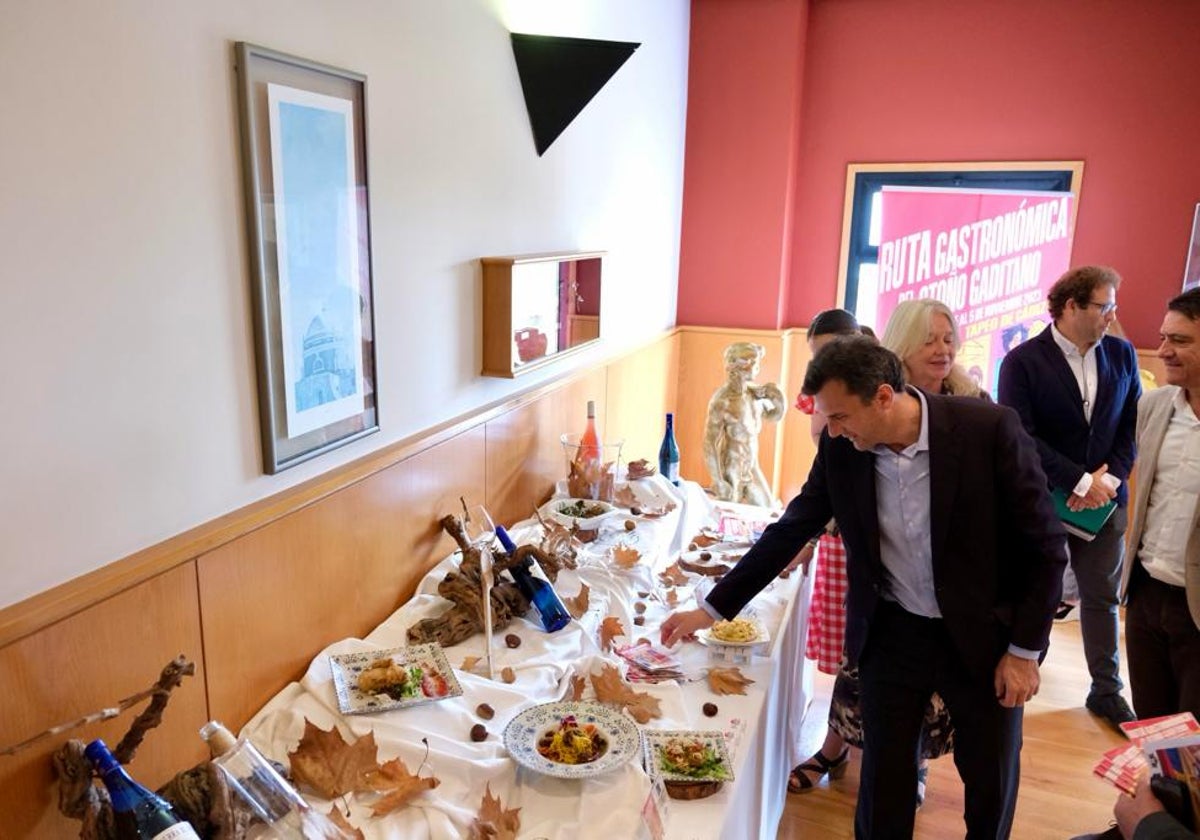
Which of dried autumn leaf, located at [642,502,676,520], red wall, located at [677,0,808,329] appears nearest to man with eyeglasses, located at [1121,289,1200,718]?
dried autumn leaf, located at [642,502,676,520]

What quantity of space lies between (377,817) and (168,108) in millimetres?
1142

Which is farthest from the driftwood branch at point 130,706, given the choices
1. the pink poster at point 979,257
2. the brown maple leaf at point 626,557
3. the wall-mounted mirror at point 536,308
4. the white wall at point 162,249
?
the pink poster at point 979,257

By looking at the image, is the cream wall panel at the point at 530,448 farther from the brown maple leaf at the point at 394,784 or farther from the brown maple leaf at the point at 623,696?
the brown maple leaf at the point at 394,784

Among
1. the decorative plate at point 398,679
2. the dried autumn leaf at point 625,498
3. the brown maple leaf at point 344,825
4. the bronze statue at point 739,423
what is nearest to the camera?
the brown maple leaf at point 344,825

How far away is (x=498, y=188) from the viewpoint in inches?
91.3

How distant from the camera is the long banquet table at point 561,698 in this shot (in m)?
1.28

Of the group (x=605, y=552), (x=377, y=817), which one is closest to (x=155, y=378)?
(x=377, y=817)

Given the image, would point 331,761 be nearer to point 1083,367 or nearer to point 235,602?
point 235,602

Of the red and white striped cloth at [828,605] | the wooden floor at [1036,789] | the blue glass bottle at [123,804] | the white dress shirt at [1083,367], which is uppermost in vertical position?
the white dress shirt at [1083,367]

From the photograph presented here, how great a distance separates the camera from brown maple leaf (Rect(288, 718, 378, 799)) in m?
1.31

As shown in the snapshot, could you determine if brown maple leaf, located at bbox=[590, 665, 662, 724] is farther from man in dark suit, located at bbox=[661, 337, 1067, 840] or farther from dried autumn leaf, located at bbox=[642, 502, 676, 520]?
dried autumn leaf, located at bbox=[642, 502, 676, 520]

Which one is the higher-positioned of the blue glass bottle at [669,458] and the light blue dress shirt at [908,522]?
the light blue dress shirt at [908,522]

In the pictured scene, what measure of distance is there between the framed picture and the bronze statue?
1818 mm

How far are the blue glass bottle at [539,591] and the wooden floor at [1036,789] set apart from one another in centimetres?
107
